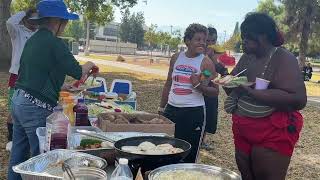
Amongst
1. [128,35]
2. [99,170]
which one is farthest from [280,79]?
[128,35]

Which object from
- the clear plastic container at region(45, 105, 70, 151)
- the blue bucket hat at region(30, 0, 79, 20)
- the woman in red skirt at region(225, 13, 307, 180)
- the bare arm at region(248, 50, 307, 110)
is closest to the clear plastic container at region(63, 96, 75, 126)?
the clear plastic container at region(45, 105, 70, 151)

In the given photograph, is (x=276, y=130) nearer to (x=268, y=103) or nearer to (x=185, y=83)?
(x=268, y=103)

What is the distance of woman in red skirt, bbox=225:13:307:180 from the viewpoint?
2.71m

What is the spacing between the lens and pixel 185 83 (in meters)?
3.90

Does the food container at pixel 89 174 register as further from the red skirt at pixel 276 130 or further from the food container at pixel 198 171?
the red skirt at pixel 276 130

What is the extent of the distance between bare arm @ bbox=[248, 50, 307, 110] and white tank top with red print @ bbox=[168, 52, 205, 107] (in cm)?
119

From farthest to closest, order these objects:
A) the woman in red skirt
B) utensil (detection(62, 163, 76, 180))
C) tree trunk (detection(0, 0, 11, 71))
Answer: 1. tree trunk (detection(0, 0, 11, 71))
2. the woman in red skirt
3. utensil (detection(62, 163, 76, 180))

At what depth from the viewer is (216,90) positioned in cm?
380

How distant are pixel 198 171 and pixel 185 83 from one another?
181cm

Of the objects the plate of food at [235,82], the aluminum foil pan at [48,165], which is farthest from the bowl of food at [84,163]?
the plate of food at [235,82]

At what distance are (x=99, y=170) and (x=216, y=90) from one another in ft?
6.53

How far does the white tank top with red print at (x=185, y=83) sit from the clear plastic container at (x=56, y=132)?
1489 mm

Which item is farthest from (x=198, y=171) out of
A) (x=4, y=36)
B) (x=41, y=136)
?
(x=4, y=36)

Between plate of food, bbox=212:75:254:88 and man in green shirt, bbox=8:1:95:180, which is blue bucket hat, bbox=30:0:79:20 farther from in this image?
plate of food, bbox=212:75:254:88
